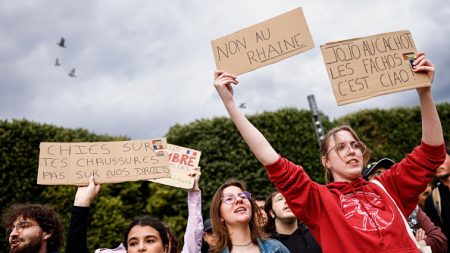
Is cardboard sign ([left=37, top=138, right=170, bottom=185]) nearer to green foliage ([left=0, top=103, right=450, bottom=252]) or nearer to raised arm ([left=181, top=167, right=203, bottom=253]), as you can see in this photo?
raised arm ([left=181, top=167, right=203, bottom=253])

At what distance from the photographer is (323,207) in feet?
8.78

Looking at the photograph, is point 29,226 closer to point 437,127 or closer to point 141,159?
point 141,159

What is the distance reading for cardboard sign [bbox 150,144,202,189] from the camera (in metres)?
4.09

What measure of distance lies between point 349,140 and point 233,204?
1401 millimetres

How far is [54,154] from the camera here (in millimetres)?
3654

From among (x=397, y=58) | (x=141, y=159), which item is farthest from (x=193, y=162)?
(x=397, y=58)

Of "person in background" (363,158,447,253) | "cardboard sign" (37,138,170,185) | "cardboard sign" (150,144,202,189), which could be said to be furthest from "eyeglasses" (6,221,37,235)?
"person in background" (363,158,447,253)

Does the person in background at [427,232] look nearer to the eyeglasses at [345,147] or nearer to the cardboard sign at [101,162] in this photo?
the eyeglasses at [345,147]

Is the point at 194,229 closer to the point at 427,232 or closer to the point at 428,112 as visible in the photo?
the point at 428,112

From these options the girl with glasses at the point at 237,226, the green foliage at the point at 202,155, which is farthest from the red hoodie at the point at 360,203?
the green foliage at the point at 202,155

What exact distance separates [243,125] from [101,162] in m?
1.60

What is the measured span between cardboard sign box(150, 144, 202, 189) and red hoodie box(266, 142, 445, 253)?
159 cm

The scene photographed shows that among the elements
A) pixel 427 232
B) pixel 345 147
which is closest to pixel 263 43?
pixel 345 147

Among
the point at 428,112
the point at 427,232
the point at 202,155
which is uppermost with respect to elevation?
the point at 202,155
